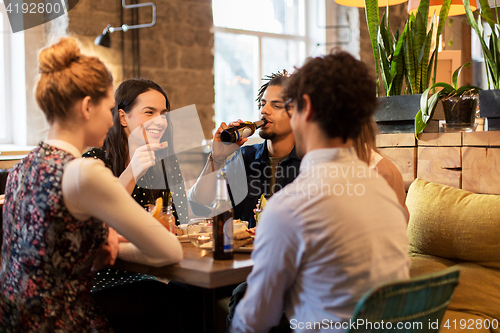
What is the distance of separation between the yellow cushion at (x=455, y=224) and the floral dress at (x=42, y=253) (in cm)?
134

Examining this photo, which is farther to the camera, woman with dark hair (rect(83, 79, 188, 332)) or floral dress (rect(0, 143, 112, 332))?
woman with dark hair (rect(83, 79, 188, 332))

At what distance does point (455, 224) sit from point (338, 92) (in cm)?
106

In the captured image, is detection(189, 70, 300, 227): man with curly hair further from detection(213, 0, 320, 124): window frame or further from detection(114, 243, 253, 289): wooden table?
detection(213, 0, 320, 124): window frame

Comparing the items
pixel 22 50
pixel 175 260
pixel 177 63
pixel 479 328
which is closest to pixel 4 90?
pixel 22 50

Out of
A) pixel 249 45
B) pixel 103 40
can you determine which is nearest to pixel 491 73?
pixel 103 40

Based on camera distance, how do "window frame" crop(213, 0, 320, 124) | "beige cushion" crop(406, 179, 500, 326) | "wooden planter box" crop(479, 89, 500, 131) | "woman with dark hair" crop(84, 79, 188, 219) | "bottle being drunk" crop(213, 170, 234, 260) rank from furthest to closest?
"window frame" crop(213, 0, 320, 124)
"woman with dark hair" crop(84, 79, 188, 219)
"wooden planter box" crop(479, 89, 500, 131)
"beige cushion" crop(406, 179, 500, 326)
"bottle being drunk" crop(213, 170, 234, 260)

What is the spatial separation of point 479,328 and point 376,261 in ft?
2.97

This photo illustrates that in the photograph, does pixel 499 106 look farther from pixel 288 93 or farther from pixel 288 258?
pixel 288 258

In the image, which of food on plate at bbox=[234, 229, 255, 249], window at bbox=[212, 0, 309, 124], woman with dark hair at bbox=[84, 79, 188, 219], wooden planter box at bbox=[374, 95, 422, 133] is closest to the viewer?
food on plate at bbox=[234, 229, 255, 249]

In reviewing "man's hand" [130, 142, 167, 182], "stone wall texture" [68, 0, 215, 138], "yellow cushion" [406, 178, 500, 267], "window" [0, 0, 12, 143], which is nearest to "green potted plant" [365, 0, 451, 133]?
"yellow cushion" [406, 178, 500, 267]

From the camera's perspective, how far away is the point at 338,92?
3.23 feet

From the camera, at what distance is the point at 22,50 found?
361 cm

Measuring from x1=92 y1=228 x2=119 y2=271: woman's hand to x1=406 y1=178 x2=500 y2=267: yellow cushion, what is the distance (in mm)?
1250

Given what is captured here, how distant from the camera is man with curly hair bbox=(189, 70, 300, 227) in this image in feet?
7.20
